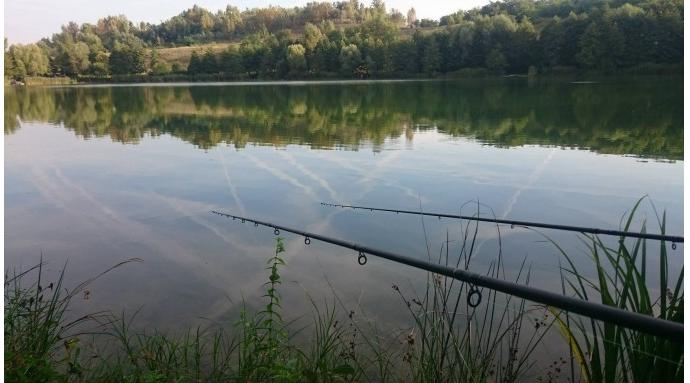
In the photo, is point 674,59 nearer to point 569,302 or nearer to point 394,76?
point 394,76

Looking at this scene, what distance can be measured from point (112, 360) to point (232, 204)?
16.5 feet

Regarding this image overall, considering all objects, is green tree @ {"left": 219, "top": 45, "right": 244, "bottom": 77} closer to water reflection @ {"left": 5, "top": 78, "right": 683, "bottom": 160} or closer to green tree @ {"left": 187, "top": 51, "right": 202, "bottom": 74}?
green tree @ {"left": 187, "top": 51, "right": 202, "bottom": 74}

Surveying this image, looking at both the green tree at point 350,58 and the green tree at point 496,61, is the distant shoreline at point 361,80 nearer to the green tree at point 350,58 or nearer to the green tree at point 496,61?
the green tree at point 496,61

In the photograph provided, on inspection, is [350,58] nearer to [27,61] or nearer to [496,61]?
[496,61]

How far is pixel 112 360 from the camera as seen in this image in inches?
154

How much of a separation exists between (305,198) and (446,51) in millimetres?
81002

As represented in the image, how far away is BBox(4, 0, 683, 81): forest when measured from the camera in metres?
66.4

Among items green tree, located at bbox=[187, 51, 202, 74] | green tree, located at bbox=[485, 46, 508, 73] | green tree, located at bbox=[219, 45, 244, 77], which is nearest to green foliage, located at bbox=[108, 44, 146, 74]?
green tree, located at bbox=[187, 51, 202, 74]

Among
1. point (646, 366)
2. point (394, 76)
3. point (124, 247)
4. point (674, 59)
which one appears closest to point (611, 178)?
point (124, 247)

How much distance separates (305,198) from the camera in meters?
9.05

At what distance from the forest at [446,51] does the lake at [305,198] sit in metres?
53.9

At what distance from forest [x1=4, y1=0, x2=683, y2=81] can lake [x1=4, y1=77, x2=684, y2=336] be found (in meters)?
53.9

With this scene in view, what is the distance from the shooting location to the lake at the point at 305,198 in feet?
18.0

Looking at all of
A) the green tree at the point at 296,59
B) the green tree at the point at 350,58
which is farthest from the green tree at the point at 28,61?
the green tree at the point at 350,58
